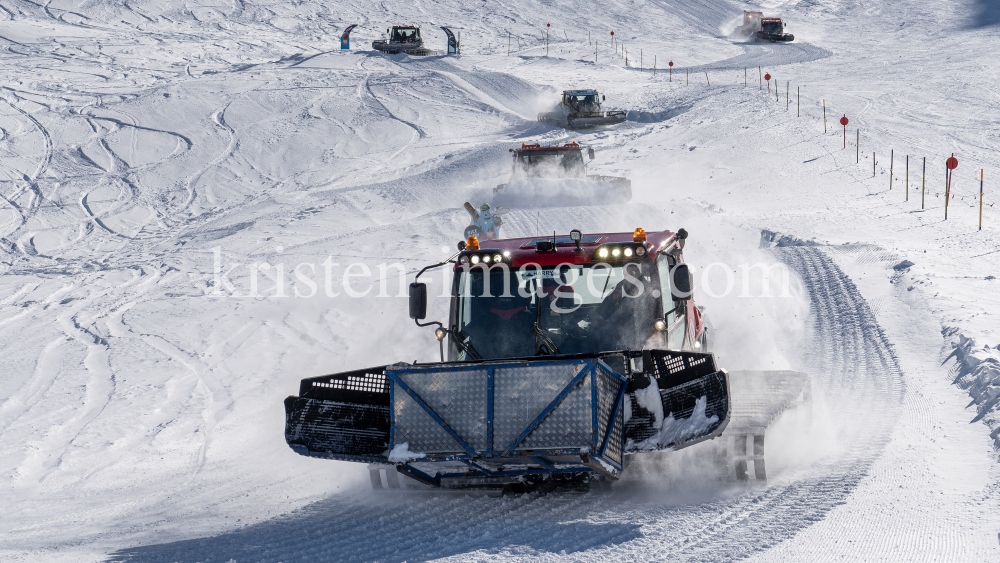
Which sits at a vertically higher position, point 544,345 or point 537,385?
point 544,345

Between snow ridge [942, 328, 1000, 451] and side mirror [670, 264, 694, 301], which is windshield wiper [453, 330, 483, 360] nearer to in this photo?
side mirror [670, 264, 694, 301]

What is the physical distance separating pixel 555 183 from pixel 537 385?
12.9m

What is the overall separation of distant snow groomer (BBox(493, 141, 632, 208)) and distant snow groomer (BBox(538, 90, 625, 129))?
7.59m

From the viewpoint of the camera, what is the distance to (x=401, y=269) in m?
14.9

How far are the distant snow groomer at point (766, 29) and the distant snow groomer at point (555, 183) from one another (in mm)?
28640

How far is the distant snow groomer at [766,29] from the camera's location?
44.2 metres

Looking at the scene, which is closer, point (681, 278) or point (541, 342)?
point (541, 342)

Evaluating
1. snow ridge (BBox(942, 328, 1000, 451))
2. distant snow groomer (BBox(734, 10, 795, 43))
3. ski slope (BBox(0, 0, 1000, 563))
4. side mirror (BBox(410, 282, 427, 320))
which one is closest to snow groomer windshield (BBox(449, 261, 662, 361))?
side mirror (BBox(410, 282, 427, 320))

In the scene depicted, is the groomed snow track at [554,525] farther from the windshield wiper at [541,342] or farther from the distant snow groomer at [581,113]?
the distant snow groomer at [581,113]

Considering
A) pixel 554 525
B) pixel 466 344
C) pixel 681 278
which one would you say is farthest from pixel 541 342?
pixel 554 525

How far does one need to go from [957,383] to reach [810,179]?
12.4 metres

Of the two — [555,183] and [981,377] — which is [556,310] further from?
[555,183]

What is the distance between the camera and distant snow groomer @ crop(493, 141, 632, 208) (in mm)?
17891

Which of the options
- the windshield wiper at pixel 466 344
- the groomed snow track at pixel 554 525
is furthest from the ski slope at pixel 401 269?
the windshield wiper at pixel 466 344
